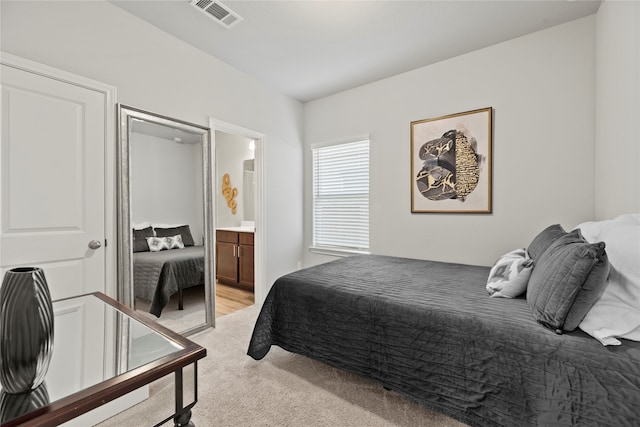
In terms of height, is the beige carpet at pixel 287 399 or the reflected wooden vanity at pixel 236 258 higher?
the reflected wooden vanity at pixel 236 258

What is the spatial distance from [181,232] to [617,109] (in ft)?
11.6

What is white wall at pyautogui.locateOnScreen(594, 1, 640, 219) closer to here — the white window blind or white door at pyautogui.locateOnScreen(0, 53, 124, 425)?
the white window blind

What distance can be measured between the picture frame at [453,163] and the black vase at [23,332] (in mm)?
3135

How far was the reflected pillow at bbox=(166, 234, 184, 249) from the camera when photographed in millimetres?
2744

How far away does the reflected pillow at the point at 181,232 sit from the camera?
267 cm

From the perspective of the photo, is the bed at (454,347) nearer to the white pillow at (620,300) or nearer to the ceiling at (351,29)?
the white pillow at (620,300)

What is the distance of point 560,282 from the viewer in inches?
50.7

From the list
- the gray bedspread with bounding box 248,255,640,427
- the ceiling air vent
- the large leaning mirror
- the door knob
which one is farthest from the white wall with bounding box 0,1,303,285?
the gray bedspread with bounding box 248,255,640,427

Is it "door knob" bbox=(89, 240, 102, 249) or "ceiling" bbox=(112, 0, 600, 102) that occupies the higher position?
"ceiling" bbox=(112, 0, 600, 102)

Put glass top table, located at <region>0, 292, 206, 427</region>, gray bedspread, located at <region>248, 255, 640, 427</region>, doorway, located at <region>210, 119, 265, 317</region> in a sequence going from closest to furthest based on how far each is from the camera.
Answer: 1. glass top table, located at <region>0, 292, 206, 427</region>
2. gray bedspread, located at <region>248, 255, 640, 427</region>
3. doorway, located at <region>210, 119, 265, 317</region>

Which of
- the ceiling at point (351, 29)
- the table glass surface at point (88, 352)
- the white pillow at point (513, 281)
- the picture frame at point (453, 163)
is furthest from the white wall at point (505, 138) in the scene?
the table glass surface at point (88, 352)

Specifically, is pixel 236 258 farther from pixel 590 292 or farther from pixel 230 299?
pixel 590 292

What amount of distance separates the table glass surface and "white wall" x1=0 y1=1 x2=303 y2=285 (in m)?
1.72

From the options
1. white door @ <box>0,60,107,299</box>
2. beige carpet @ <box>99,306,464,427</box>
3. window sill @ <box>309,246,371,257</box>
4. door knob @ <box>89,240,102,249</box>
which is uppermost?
white door @ <box>0,60,107,299</box>
